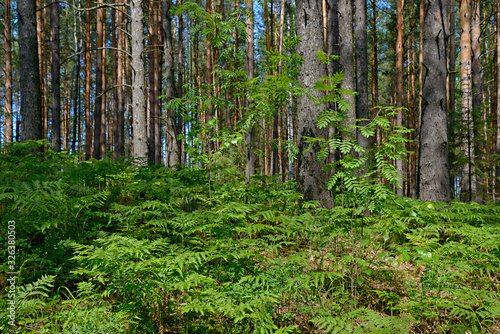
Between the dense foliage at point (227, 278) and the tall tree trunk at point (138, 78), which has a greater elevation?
the tall tree trunk at point (138, 78)

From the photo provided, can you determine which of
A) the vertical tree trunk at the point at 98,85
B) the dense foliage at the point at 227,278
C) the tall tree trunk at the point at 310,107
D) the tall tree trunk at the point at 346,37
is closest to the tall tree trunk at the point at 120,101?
the vertical tree trunk at the point at 98,85

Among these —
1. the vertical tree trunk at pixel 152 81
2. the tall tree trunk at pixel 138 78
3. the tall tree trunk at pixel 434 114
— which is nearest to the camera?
the tall tree trunk at pixel 434 114

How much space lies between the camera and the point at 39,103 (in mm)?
5465

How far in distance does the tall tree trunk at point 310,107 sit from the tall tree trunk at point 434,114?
7.61 ft

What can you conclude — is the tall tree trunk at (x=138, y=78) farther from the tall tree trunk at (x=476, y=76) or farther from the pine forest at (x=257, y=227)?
the tall tree trunk at (x=476, y=76)

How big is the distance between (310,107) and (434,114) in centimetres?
269

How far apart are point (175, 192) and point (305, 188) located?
2.13m

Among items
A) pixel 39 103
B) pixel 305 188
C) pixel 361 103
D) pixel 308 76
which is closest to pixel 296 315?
pixel 305 188

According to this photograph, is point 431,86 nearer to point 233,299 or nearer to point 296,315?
point 296,315

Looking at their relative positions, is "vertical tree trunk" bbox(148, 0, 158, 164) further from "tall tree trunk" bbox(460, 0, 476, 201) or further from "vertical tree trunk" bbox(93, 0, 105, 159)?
"tall tree trunk" bbox(460, 0, 476, 201)

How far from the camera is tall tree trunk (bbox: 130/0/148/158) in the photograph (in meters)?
6.50

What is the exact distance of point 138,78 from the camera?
6.72 meters

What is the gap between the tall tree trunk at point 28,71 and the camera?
516cm

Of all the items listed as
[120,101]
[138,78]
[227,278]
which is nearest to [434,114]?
[227,278]
